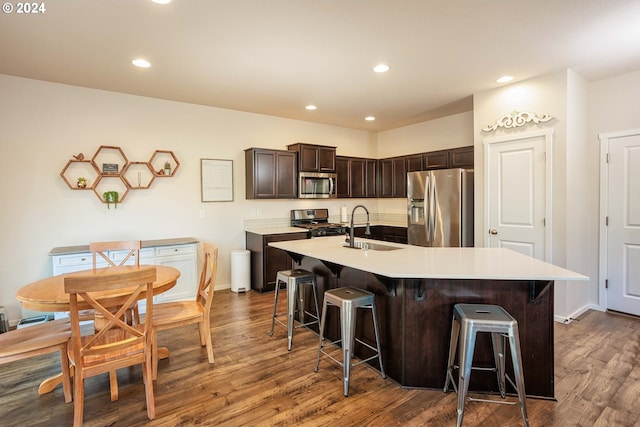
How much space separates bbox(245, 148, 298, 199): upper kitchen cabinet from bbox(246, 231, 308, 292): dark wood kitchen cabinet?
2.22 feet

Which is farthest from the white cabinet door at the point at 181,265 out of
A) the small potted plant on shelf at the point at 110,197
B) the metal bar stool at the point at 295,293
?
the metal bar stool at the point at 295,293

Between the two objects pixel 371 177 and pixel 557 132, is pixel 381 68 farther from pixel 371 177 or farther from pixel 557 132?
pixel 371 177

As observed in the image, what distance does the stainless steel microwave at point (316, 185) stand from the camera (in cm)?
545

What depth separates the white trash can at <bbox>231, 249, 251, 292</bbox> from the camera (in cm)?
483

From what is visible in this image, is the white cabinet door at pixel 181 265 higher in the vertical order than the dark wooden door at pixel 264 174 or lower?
lower

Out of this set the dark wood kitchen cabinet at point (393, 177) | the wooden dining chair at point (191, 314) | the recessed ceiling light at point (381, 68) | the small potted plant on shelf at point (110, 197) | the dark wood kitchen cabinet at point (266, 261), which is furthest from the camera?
the dark wood kitchen cabinet at point (393, 177)

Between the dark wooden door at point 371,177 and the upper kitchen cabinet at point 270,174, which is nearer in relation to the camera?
the upper kitchen cabinet at point 270,174

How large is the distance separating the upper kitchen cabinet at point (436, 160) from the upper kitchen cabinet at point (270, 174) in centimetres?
217

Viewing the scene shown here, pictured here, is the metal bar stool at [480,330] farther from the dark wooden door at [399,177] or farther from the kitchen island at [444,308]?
the dark wooden door at [399,177]

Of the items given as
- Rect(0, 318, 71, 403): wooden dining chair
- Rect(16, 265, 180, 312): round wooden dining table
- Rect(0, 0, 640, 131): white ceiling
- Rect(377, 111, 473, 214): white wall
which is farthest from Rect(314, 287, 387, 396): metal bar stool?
Rect(377, 111, 473, 214): white wall

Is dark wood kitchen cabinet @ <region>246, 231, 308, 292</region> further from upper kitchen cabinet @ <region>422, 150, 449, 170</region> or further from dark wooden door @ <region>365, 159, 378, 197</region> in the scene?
upper kitchen cabinet @ <region>422, 150, 449, 170</region>

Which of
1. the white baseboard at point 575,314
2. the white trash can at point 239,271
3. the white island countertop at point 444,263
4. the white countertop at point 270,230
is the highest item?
the white countertop at point 270,230

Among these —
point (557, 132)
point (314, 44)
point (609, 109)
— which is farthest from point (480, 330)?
point (609, 109)

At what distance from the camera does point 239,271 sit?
4832 mm
